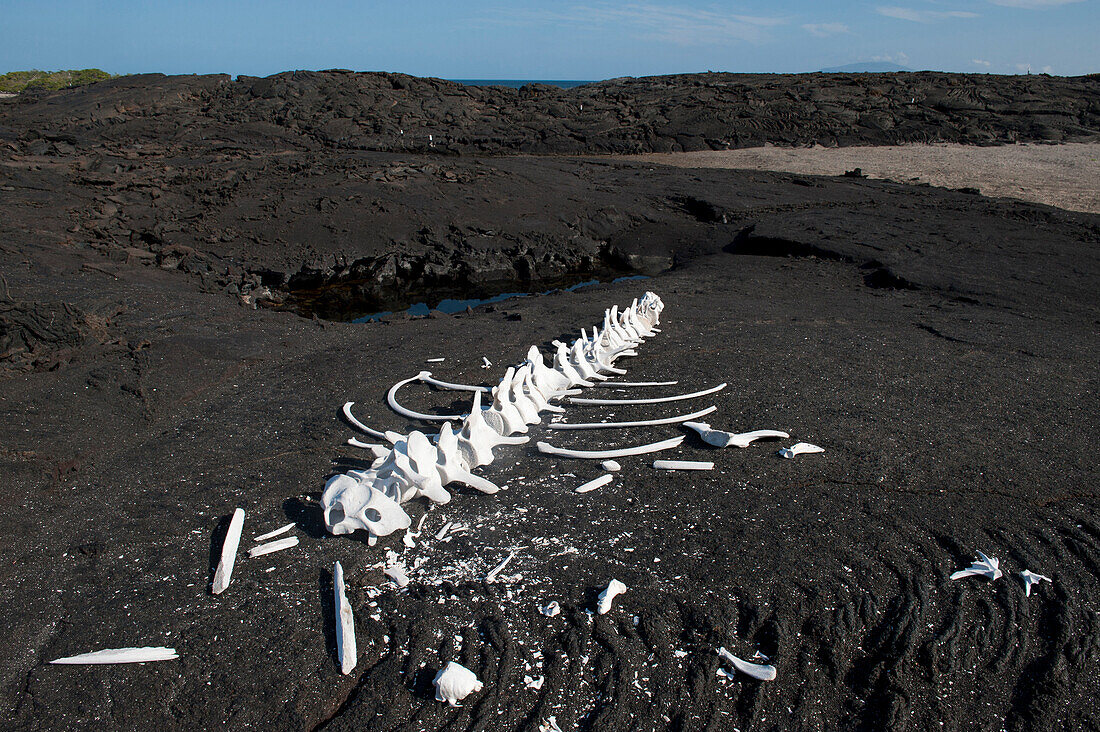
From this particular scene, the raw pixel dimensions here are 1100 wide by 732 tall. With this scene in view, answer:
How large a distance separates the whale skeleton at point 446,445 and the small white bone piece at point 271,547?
0.16m

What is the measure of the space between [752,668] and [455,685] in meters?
0.97

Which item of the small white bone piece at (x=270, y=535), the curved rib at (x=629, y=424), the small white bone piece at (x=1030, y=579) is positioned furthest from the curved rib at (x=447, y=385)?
the small white bone piece at (x=1030, y=579)

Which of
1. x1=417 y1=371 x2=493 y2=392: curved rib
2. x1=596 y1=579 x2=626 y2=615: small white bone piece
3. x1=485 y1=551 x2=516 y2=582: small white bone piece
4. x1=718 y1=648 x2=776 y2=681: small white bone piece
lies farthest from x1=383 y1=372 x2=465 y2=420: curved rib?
x1=718 y1=648 x2=776 y2=681: small white bone piece

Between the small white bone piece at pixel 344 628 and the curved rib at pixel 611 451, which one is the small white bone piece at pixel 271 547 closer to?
the small white bone piece at pixel 344 628

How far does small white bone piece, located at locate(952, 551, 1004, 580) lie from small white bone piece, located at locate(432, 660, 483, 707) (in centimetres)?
183

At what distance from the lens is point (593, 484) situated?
10.5 feet

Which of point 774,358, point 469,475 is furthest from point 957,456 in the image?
point 469,475

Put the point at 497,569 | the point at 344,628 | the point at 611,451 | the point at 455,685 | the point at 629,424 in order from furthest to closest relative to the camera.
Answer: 1. the point at 629,424
2. the point at 611,451
3. the point at 497,569
4. the point at 344,628
5. the point at 455,685

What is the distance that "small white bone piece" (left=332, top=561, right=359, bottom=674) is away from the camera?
2232 mm

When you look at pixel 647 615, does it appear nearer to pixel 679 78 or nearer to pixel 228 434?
pixel 228 434

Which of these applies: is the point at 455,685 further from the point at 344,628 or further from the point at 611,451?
the point at 611,451

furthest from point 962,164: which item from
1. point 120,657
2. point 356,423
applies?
point 120,657

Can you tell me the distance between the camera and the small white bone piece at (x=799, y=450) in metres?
3.38

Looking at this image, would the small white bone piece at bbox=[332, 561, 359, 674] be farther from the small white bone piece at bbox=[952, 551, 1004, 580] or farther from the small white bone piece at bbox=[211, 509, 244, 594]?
the small white bone piece at bbox=[952, 551, 1004, 580]
